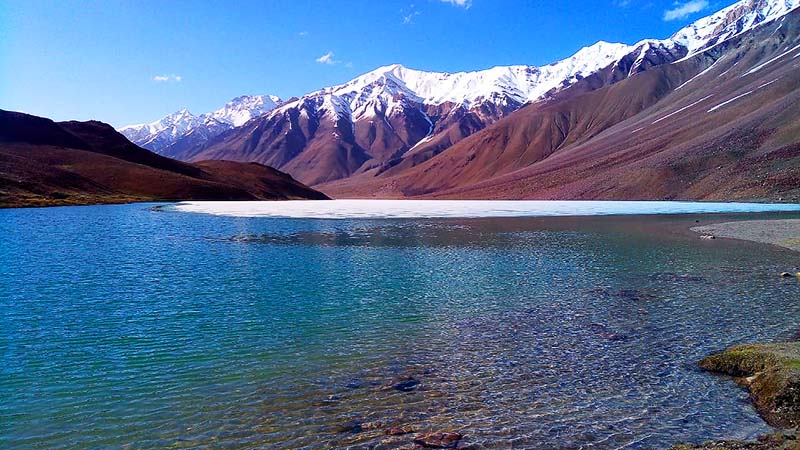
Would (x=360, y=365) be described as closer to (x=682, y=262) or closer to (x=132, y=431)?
(x=132, y=431)

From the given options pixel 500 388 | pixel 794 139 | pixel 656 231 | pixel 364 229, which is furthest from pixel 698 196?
pixel 500 388

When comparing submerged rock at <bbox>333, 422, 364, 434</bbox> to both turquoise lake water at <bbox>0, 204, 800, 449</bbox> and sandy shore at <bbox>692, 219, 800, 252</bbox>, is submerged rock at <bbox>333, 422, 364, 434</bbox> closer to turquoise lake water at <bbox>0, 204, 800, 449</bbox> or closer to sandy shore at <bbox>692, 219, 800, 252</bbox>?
turquoise lake water at <bbox>0, 204, 800, 449</bbox>

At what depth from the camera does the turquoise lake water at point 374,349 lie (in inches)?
483

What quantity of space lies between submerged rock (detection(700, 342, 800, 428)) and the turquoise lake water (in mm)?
581

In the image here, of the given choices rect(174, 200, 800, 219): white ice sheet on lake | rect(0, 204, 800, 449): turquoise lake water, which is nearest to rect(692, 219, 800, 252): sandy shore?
rect(0, 204, 800, 449): turquoise lake water

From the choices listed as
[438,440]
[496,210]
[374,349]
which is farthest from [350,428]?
[496,210]

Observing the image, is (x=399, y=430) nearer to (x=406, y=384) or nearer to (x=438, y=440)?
(x=438, y=440)

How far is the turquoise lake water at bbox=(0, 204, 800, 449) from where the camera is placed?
1227cm

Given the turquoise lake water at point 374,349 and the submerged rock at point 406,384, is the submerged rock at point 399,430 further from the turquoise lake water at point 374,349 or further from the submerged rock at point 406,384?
the submerged rock at point 406,384

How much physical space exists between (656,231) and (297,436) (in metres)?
59.4

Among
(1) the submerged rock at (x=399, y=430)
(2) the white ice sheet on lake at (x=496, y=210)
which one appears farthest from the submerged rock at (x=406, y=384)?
(2) the white ice sheet on lake at (x=496, y=210)

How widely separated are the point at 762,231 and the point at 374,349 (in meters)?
54.3

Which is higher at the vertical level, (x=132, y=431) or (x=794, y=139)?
(x=794, y=139)

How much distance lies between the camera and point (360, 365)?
16.5 metres
